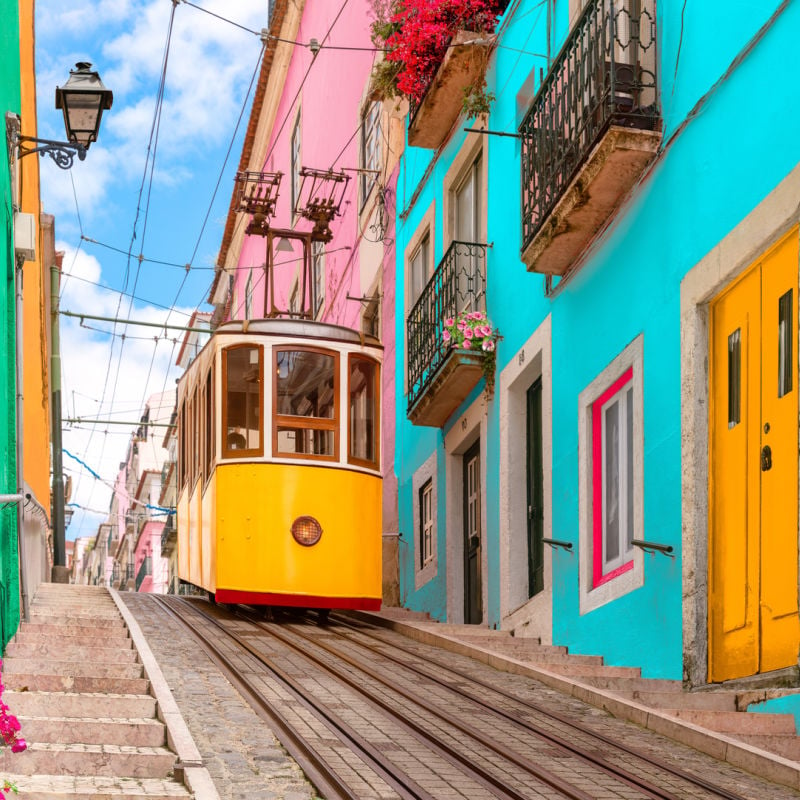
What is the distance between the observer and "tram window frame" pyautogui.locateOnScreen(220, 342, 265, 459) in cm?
1245

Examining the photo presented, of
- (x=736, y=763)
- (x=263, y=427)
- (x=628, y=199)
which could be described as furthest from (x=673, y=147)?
(x=263, y=427)

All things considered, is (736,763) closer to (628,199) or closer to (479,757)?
(479,757)

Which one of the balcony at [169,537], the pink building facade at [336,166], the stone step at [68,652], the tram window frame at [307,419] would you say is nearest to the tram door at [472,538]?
the tram window frame at [307,419]

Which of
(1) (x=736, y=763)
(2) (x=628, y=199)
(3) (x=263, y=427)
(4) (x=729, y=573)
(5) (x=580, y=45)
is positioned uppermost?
(5) (x=580, y=45)

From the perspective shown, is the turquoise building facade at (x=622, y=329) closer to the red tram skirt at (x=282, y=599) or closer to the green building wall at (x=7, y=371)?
the red tram skirt at (x=282, y=599)

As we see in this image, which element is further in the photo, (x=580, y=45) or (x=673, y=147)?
(x=580, y=45)

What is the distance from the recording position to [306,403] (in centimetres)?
1262

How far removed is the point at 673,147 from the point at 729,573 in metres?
2.78

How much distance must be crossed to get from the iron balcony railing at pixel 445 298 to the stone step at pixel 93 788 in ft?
25.9

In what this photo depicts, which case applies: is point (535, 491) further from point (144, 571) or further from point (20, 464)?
point (144, 571)

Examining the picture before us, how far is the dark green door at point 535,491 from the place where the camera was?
11875mm

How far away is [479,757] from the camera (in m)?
6.35

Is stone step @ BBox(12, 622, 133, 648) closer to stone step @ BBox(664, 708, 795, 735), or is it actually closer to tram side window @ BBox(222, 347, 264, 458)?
tram side window @ BBox(222, 347, 264, 458)

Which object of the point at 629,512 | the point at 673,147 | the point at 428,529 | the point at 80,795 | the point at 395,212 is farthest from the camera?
the point at 395,212
